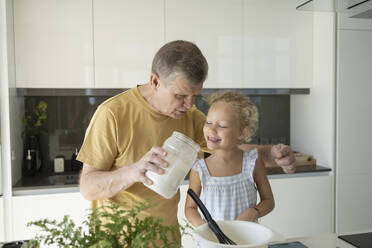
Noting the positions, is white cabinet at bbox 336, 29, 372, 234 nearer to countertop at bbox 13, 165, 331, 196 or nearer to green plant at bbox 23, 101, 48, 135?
countertop at bbox 13, 165, 331, 196

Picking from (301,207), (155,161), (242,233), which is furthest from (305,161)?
(155,161)

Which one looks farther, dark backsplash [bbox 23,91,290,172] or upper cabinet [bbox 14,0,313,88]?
dark backsplash [bbox 23,91,290,172]

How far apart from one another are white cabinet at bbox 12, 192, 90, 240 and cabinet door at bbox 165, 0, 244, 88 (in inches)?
53.5

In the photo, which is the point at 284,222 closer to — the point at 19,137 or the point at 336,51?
the point at 336,51

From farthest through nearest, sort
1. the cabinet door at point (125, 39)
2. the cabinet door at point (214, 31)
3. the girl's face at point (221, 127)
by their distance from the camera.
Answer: the cabinet door at point (214, 31) → the cabinet door at point (125, 39) → the girl's face at point (221, 127)

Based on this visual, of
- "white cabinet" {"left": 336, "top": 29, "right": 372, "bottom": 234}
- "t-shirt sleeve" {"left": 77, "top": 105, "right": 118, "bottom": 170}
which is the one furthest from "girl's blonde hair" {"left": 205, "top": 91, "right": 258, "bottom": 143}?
"white cabinet" {"left": 336, "top": 29, "right": 372, "bottom": 234}

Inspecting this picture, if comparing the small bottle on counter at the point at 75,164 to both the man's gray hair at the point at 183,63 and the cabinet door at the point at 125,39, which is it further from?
the man's gray hair at the point at 183,63

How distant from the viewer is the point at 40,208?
249 cm

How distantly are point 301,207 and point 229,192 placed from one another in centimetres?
167

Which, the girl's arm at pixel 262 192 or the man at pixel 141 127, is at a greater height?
the man at pixel 141 127

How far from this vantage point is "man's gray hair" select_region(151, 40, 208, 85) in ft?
3.75

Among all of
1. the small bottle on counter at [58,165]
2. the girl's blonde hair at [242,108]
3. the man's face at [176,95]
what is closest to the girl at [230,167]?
the girl's blonde hair at [242,108]

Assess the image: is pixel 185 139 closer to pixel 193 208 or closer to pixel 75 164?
pixel 193 208

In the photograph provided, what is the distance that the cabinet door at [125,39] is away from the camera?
2707 millimetres
